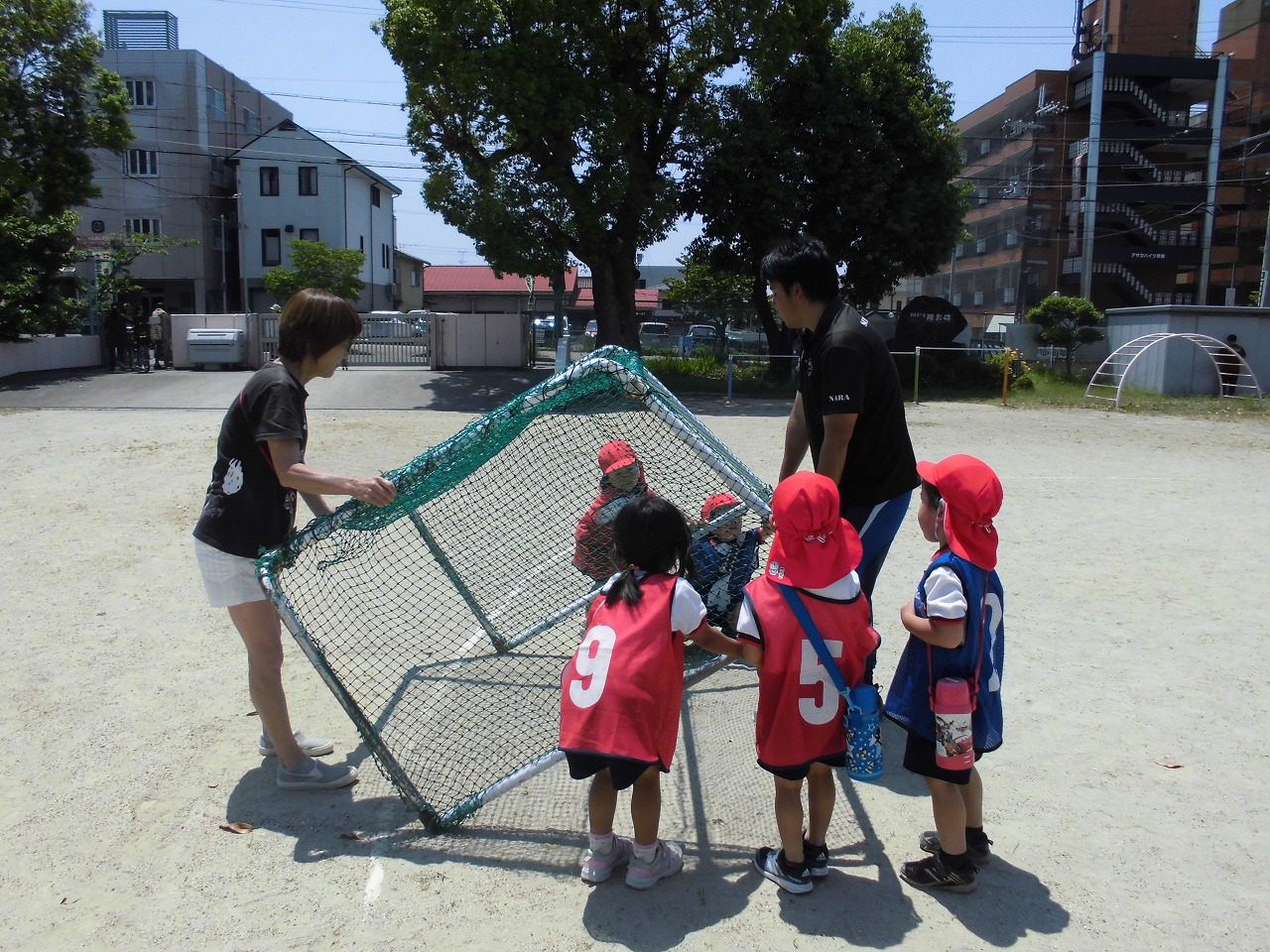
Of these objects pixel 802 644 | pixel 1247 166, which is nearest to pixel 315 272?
pixel 802 644

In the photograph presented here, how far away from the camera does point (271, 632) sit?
3281mm

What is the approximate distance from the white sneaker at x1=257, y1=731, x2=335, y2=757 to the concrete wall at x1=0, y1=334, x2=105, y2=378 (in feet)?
71.2

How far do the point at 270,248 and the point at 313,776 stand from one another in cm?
4282

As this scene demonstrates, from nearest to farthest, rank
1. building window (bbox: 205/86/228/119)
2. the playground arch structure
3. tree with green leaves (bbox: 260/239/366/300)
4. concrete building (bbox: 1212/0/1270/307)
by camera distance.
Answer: the playground arch structure < tree with green leaves (bbox: 260/239/366/300) < building window (bbox: 205/86/228/119) < concrete building (bbox: 1212/0/1270/307)

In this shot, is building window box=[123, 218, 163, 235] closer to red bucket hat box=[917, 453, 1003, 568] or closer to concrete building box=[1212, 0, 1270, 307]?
red bucket hat box=[917, 453, 1003, 568]

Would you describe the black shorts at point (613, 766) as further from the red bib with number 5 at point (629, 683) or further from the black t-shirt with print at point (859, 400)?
the black t-shirt with print at point (859, 400)

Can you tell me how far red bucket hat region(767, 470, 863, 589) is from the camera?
2.55m

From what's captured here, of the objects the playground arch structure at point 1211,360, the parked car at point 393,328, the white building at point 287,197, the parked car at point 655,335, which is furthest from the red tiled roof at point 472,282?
the playground arch structure at point 1211,360

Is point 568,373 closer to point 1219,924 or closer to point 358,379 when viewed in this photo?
point 1219,924

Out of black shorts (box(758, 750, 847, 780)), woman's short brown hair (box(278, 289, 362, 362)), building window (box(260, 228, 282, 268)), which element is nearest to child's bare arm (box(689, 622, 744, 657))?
black shorts (box(758, 750, 847, 780))

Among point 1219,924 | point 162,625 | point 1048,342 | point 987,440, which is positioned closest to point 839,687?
point 1219,924

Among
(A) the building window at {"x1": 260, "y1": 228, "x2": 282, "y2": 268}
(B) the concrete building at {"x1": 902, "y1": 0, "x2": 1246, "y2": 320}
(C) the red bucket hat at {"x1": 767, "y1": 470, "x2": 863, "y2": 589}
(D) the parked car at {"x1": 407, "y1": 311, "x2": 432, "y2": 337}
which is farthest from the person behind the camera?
(B) the concrete building at {"x1": 902, "y1": 0, "x2": 1246, "y2": 320}

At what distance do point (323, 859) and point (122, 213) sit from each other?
45.6 metres

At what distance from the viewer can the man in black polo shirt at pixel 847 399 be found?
3.09 meters
